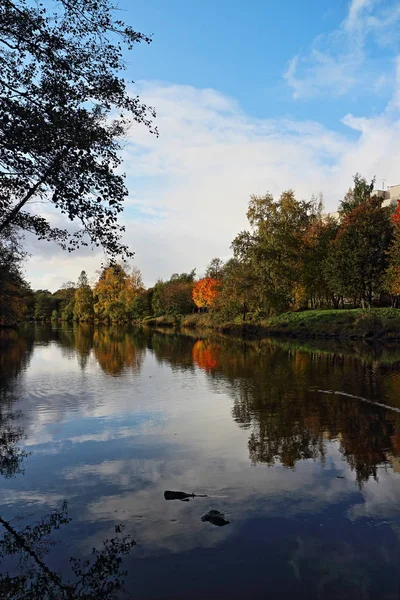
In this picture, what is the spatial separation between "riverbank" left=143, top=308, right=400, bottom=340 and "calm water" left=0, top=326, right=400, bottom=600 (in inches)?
989

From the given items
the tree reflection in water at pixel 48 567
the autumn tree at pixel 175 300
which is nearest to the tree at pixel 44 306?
the autumn tree at pixel 175 300

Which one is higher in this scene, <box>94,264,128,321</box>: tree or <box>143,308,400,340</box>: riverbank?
<box>94,264,128,321</box>: tree

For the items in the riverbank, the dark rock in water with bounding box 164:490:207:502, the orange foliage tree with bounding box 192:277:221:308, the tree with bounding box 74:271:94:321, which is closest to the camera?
the dark rock in water with bounding box 164:490:207:502

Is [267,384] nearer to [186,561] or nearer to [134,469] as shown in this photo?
[134,469]

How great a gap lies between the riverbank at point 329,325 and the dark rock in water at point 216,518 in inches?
1502

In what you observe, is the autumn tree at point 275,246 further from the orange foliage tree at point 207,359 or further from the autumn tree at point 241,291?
the orange foliage tree at point 207,359

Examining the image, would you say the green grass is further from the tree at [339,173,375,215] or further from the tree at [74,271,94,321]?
the tree at [74,271,94,321]

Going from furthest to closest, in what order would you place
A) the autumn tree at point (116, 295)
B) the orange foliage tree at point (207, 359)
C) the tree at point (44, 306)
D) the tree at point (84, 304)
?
the tree at point (44, 306), the tree at point (84, 304), the autumn tree at point (116, 295), the orange foliage tree at point (207, 359)

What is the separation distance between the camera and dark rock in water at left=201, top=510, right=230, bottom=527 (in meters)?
7.03

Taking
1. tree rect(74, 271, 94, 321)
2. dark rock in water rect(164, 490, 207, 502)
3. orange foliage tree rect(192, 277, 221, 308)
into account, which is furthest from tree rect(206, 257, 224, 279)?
dark rock in water rect(164, 490, 207, 502)

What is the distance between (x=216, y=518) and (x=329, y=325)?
139ft

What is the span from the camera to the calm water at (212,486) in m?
5.82

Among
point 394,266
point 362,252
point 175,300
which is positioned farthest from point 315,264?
point 175,300

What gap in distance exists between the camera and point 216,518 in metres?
7.10
